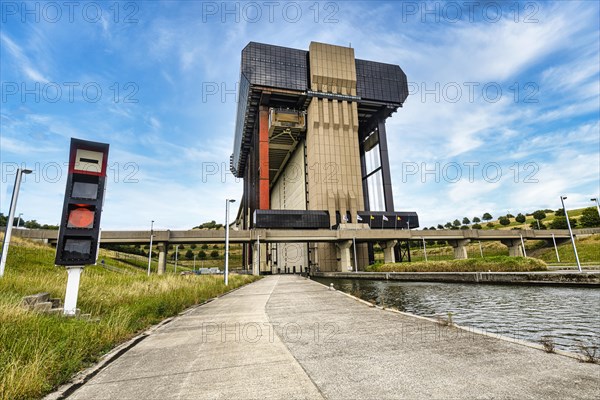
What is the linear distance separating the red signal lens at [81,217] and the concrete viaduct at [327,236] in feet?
147

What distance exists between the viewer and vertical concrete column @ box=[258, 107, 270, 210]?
69125 millimetres

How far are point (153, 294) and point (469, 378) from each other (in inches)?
452

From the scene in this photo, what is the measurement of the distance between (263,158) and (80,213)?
64372 millimetres

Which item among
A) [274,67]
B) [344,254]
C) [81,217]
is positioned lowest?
[344,254]

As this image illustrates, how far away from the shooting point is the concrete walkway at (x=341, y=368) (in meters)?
3.53

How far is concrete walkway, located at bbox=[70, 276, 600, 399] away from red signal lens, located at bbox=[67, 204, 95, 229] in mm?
3676

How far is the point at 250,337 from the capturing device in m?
6.56

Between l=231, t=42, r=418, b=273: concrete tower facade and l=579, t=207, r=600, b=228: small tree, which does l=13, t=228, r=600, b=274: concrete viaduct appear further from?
l=579, t=207, r=600, b=228: small tree

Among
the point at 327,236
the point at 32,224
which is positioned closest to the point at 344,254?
the point at 327,236

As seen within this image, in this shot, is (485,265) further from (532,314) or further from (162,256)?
(162,256)

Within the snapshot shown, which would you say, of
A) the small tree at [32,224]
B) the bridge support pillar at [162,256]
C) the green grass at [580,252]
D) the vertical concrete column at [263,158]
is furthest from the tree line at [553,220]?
the small tree at [32,224]

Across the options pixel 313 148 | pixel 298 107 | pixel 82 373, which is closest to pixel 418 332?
pixel 82 373

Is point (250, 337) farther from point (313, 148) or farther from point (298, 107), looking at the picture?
point (298, 107)

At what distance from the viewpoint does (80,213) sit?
8047 millimetres
